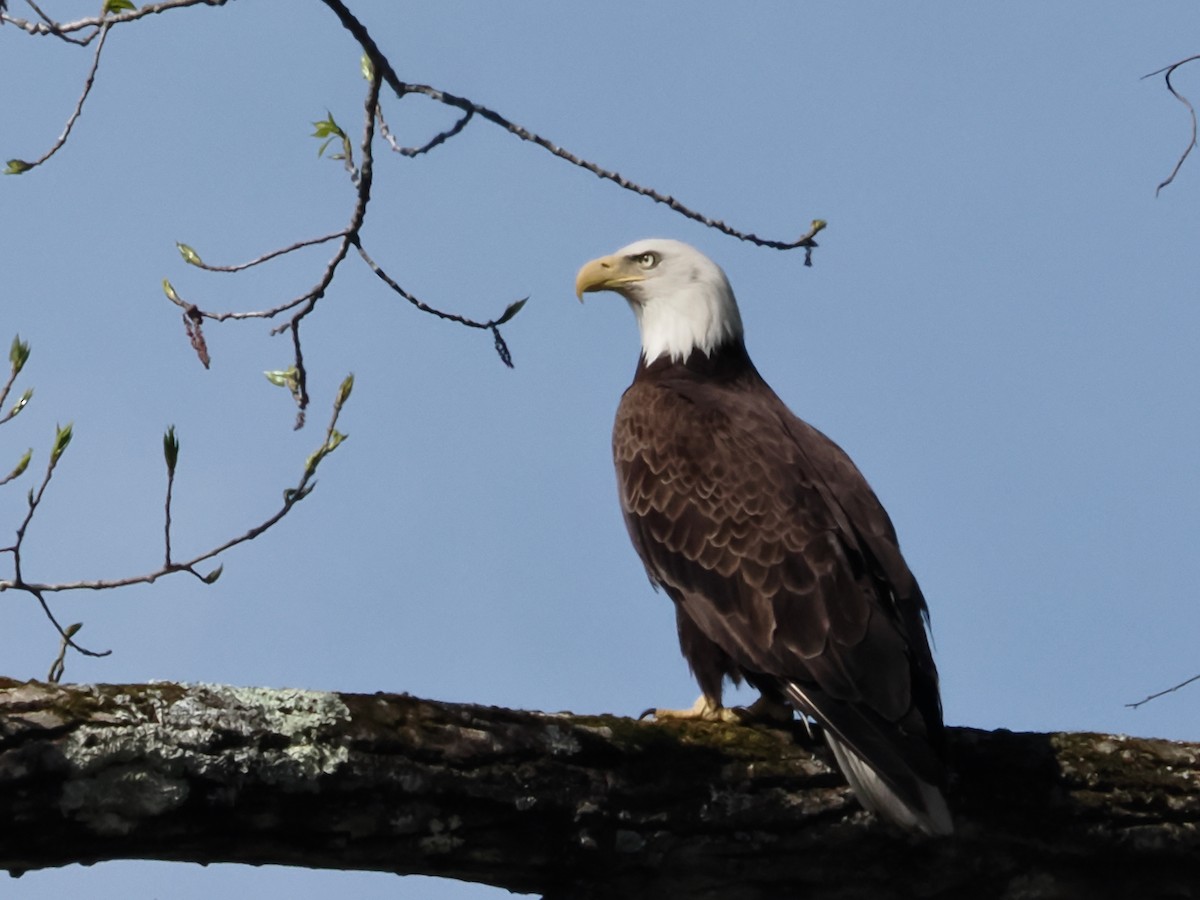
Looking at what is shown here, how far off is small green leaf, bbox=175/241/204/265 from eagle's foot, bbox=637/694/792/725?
6.15 ft

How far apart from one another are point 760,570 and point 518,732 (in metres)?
1.69

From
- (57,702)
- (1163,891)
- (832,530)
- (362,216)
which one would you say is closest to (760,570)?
(832,530)

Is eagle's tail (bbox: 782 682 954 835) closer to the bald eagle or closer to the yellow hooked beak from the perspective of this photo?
the bald eagle

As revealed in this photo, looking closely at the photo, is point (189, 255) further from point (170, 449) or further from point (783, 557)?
point (783, 557)

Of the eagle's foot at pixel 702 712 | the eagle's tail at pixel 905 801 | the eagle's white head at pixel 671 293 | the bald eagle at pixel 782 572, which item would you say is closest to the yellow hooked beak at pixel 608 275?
the eagle's white head at pixel 671 293

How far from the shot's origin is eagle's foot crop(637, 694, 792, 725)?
4.57 meters

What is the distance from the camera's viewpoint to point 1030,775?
3.86 meters

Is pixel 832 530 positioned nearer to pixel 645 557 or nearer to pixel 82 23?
pixel 645 557

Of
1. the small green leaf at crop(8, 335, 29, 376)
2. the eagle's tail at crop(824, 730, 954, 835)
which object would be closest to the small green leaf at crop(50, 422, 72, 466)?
the small green leaf at crop(8, 335, 29, 376)

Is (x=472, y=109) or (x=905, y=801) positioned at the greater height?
(x=472, y=109)

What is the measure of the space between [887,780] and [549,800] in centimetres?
84

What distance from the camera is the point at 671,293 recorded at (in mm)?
6426

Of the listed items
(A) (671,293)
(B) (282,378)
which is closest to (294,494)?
(B) (282,378)

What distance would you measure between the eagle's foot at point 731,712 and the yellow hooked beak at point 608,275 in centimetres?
232
